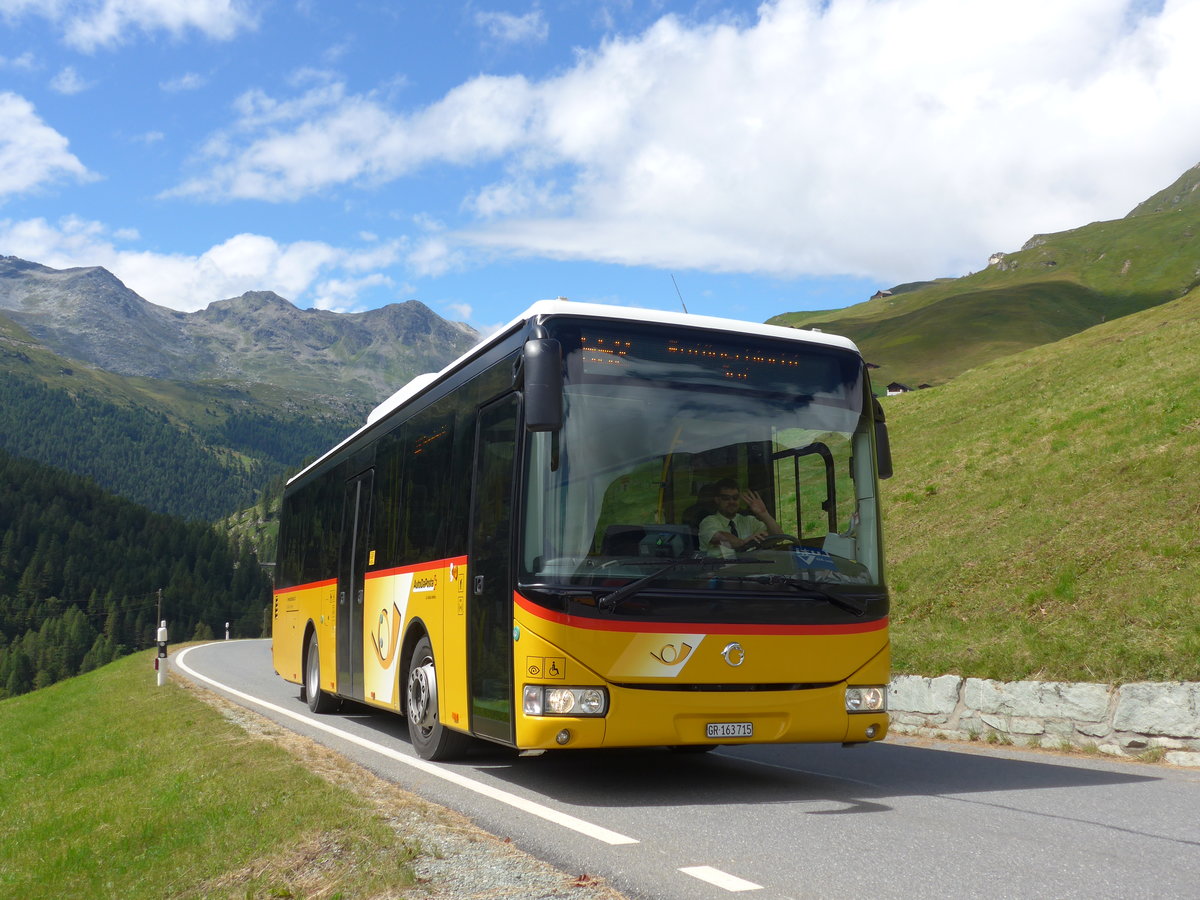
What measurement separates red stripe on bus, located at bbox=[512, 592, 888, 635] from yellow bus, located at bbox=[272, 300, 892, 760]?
0.01m

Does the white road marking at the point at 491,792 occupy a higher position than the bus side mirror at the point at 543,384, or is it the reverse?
the bus side mirror at the point at 543,384

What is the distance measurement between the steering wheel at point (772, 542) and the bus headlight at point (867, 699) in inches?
44.5

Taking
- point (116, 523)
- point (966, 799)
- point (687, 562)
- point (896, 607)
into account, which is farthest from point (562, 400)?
point (116, 523)

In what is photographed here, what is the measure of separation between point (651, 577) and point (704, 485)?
81 centimetres

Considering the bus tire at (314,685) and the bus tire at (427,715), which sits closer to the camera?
the bus tire at (427,715)

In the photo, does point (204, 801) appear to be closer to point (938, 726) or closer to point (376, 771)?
point (376, 771)

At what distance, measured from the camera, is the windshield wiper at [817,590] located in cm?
788

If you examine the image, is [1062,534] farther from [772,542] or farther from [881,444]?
[772,542]

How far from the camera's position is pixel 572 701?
7500 mm

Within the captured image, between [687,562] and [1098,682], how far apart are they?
5.09 m

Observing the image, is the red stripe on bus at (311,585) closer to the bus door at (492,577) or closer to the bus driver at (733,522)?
the bus door at (492,577)

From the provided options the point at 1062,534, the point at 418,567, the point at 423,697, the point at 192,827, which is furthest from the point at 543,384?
the point at 1062,534

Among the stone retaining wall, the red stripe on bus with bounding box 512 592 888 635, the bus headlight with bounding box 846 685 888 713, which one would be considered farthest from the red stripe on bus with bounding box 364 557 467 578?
the stone retaining wall

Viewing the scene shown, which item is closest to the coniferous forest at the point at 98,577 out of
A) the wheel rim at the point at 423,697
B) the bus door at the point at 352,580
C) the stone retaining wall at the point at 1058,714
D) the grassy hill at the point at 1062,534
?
the grassy hill at the point at 1062,534
